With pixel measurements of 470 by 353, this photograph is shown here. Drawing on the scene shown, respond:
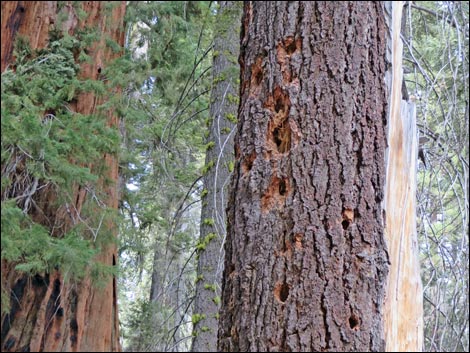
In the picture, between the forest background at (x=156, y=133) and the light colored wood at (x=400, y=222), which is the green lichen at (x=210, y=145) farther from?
the light colored wood at (x=400, y=222)

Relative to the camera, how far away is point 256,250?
301 cm

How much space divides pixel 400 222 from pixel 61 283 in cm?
238

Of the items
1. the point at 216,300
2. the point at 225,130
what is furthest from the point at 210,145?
the point at 216,300

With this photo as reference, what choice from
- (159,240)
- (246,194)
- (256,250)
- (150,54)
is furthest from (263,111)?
(159,240)

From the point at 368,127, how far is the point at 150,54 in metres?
2.71

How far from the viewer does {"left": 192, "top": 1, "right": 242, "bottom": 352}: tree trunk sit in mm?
5754

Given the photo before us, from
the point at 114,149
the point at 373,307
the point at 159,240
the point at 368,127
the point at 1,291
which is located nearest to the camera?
the point at 373,307

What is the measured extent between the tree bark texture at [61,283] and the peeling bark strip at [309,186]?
159cm

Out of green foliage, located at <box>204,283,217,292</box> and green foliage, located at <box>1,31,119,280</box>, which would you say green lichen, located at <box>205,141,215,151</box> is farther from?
green foliage, located at <box>1,31,119,280</box>

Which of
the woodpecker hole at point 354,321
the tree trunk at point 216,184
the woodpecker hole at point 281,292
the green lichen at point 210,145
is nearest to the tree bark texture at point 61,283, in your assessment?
the tree trunk at point 216,184

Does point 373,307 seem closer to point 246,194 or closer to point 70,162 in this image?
point 246,194

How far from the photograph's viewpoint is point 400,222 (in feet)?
11.0

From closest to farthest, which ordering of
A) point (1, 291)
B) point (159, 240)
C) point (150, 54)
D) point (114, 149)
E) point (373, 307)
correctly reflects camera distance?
point (373, 307), point (1, 291), point (114, 149), point (150, 54), point (159, 240)

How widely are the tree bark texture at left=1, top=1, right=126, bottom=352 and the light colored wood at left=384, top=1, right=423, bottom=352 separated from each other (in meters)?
2.14
